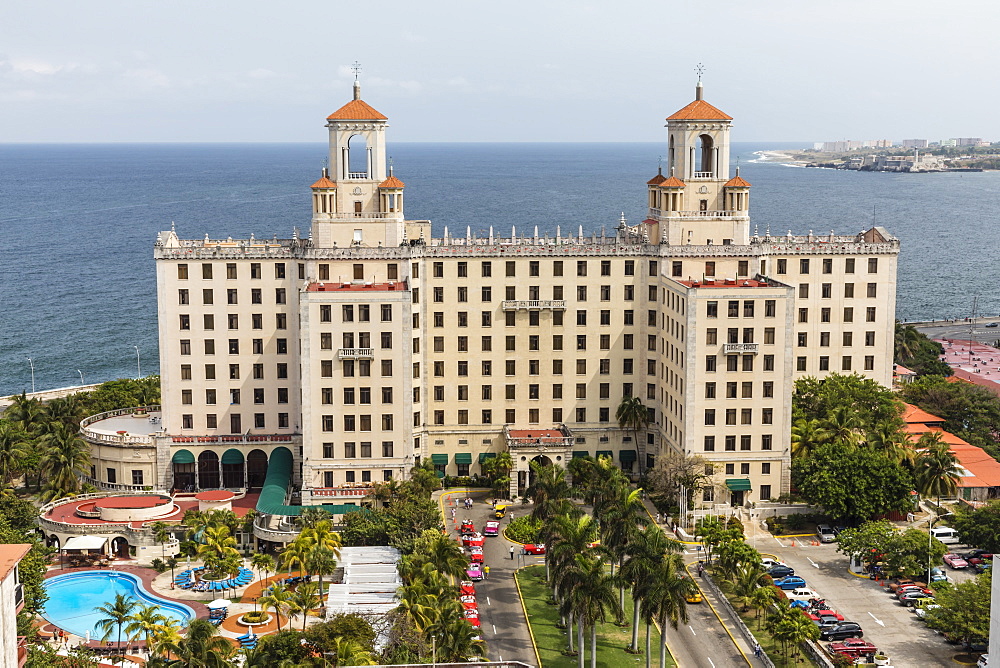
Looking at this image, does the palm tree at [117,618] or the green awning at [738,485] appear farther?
the green awning at [738,485]

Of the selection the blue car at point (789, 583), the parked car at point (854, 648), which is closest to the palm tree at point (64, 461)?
the blue car at point (789, 583)

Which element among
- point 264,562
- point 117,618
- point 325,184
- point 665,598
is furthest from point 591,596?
point 325,184

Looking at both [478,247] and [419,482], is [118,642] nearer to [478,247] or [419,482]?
[419,482]

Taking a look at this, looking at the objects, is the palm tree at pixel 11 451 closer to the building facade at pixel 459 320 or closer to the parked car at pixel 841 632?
the building facade at pixel 459 320

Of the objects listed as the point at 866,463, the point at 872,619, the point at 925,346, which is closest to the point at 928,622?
the point at 872,619

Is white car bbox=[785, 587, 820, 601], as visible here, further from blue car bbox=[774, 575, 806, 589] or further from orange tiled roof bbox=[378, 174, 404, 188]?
orange tiled roof bbox=[378, 174, 404, 188]
